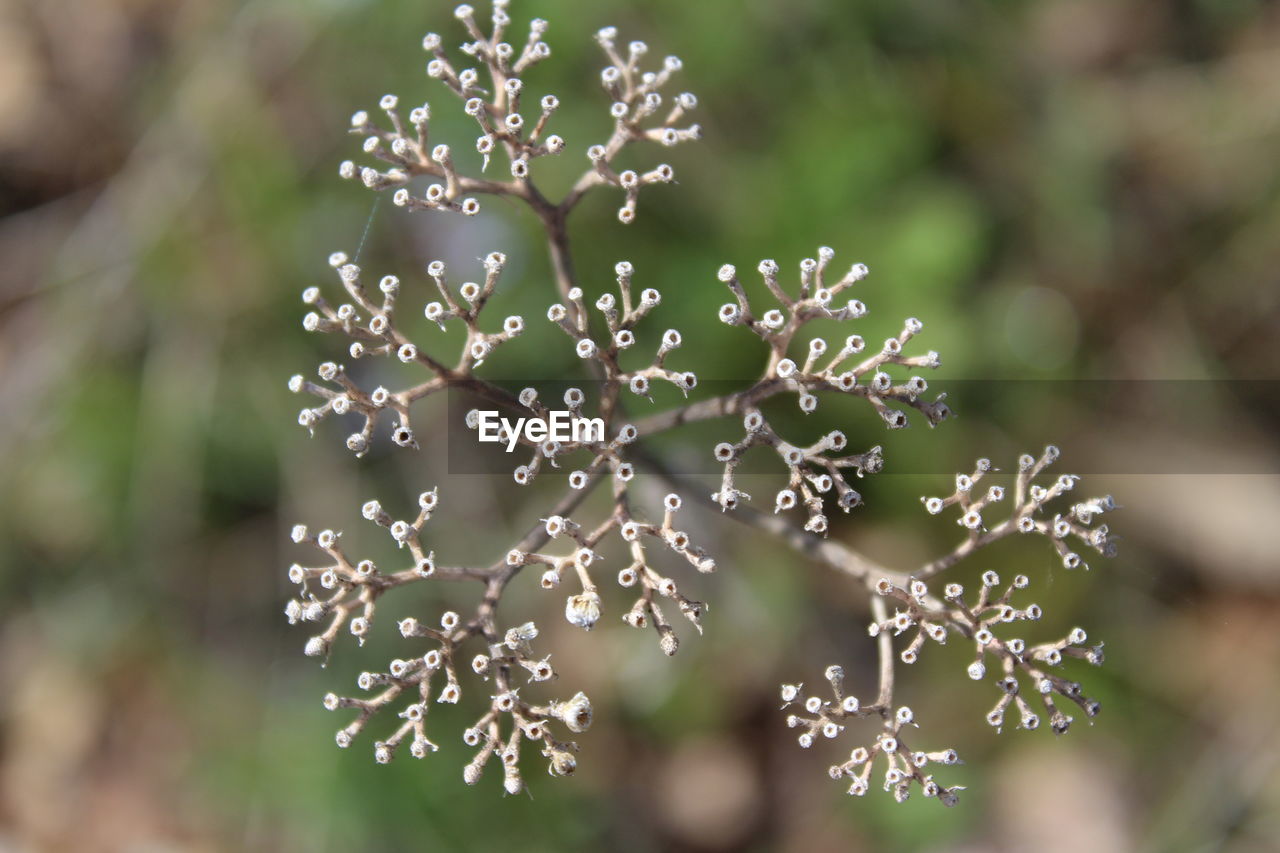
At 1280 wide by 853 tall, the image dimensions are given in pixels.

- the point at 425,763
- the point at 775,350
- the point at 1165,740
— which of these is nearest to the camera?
the point at 775,350

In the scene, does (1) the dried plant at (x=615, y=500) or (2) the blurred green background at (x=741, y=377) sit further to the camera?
(2) the blurred green background at (x=741, y=377)

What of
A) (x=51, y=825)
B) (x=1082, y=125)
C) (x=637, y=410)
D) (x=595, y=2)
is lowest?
(x=51, y=825)

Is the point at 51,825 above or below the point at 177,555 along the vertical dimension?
below

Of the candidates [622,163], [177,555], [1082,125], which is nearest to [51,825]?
[177,555]

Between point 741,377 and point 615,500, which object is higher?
point 741,377

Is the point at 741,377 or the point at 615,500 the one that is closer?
the point at 615,500

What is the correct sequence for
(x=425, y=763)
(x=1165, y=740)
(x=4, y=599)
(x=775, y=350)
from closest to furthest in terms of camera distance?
(x=775, y=350) → (x=425, y=763) → (x=1165, y=740) → (x=4, y=599)

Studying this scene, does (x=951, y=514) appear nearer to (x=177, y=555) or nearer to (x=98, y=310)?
(x=177, y=555)

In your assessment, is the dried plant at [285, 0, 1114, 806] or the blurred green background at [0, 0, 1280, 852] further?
the blurred green background at [0, 0, 1280, 852]
